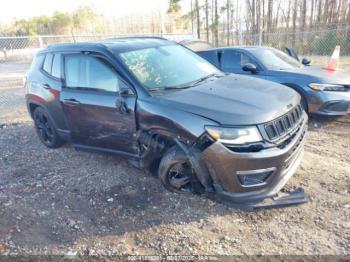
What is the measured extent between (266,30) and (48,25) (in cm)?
2371

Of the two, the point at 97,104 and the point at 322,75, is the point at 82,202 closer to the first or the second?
the point at 97,104

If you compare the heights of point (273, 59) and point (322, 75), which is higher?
point (273, 59)

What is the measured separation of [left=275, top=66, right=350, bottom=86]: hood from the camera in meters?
5.55

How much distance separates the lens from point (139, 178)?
3.97m

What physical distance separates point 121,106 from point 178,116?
2.66 ft

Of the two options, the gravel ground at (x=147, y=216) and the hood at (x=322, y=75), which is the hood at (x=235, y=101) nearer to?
the gravel ground at (x=147, y=216)

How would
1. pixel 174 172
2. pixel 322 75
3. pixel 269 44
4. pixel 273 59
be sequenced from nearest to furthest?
1. pixel 174 172
2. pixel 322 75
3. pixel 273 59
4. pixel 269 44

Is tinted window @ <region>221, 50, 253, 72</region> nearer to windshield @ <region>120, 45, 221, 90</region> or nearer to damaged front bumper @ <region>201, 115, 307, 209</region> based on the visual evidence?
windshield @ <region>120, 45, 221, 90</region>

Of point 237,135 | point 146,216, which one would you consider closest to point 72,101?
point 146,216

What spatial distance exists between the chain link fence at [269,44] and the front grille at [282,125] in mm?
9600

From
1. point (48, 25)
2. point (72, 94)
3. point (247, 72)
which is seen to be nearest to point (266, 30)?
point (247, 72)

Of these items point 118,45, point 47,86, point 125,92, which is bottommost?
point 47,86

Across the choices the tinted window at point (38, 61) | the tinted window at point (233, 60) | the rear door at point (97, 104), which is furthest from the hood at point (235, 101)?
the tinted window at point (233, 60)

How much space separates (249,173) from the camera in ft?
9.50
